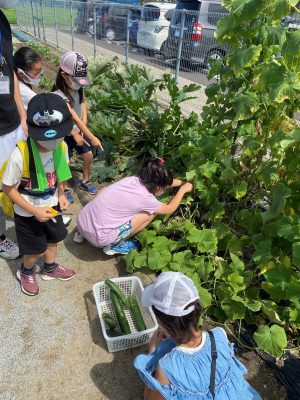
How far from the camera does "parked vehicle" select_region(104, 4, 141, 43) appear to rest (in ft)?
26.7

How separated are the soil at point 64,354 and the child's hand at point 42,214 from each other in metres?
0.78

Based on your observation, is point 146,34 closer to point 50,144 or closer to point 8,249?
point 8,249

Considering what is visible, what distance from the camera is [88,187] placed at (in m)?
4.25

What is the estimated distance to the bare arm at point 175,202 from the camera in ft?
10.4

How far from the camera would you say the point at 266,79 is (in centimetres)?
235

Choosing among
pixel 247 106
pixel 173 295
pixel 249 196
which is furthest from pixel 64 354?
pixel 247 106

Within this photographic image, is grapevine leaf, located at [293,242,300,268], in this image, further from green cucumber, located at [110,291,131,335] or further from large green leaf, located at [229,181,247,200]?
green cucumber, located at [110,291,131,335]

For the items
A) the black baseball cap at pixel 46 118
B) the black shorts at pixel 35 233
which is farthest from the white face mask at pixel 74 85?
the black shorts at pixel 35 233

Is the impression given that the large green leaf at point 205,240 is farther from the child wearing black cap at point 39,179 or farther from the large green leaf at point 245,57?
the large green leaf at point 245,57

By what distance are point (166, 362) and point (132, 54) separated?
7.88 meters

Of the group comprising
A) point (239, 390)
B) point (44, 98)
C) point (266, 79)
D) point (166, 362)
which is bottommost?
point (239, 390)

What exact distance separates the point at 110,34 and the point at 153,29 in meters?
2.05

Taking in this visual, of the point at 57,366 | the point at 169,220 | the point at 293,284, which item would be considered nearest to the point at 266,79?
the point at 293,284

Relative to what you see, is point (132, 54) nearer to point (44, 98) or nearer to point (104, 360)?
point (44, 98)
